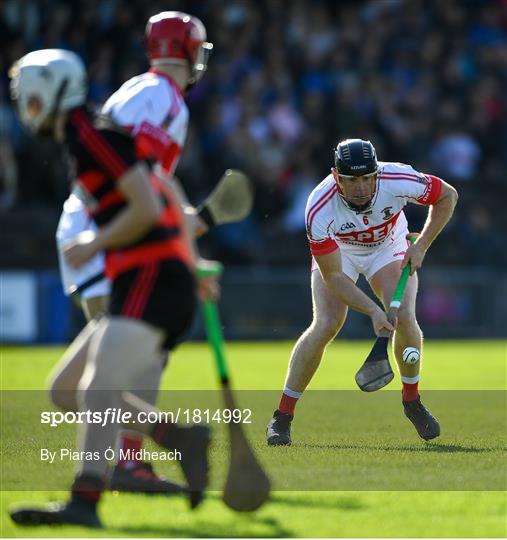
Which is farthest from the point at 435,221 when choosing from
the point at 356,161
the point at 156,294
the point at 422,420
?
the point at 156,294

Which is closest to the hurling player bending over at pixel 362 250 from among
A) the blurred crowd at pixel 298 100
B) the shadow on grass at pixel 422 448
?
the shadow on grass at pixel 422 448

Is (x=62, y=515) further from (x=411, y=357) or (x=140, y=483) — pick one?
(x=411, y=357)

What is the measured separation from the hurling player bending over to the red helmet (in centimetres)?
169

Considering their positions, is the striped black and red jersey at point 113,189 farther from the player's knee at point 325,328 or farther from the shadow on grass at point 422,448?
the player's knee at point 325,328

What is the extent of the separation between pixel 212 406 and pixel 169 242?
4.87m

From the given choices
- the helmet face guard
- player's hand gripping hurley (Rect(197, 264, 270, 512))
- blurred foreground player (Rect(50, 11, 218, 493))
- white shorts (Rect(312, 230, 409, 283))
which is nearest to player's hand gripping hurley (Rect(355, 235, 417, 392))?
white shorts (Rect(312, 230, 409, 283))

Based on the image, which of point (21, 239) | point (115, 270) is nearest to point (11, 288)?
point (21, 239)

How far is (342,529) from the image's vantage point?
16.6 feet

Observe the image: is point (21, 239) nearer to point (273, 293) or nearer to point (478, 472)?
point (273, 293)

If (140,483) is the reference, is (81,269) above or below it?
above

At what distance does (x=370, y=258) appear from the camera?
8297 mm

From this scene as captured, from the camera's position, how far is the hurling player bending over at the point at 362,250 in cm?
772

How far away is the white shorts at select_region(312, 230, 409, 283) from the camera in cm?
827

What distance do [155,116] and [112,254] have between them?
113 centimetres
